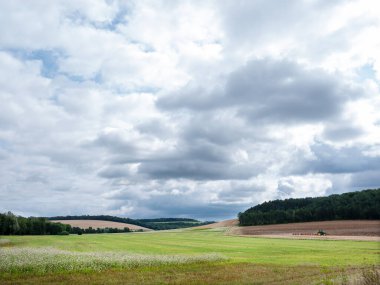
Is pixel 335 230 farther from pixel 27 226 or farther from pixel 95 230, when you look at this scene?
pixel 95 230

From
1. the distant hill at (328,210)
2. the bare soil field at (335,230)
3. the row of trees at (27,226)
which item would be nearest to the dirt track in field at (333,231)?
the bare soil field at (335,230)

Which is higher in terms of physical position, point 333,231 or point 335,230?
point 335,230

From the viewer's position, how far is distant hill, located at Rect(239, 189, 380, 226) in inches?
4732

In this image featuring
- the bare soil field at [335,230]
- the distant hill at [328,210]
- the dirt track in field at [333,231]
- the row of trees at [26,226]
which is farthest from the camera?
the row of trees at [26,226]

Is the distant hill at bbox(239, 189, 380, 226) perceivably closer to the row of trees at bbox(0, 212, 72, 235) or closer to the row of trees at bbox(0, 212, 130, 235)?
the row of trees at bbox(0, 212, 130, 235)

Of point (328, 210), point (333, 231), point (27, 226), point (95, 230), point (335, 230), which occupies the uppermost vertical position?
point (328, 210)

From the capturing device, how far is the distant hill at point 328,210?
120 meters

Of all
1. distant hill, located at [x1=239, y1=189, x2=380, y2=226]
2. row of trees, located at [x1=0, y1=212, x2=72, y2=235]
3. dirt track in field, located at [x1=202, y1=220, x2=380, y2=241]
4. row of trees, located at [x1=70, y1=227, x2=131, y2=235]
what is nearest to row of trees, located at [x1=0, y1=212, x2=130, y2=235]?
row of trees, located at [x1=0, y1=212, x2=72, y2=235]

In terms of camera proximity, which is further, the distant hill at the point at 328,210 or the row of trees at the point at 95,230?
the row of trees at the point at 95,230

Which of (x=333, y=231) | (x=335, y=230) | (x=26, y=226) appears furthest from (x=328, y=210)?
(x=26, y=226)

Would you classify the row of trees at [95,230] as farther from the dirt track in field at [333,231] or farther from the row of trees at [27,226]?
the dirt track in field at [333,231]

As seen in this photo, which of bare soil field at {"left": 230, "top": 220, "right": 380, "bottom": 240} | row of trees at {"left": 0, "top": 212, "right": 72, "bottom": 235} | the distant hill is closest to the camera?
bare soil field at {"left": 230, "top": 220, "right": 380, "bottom": 240}

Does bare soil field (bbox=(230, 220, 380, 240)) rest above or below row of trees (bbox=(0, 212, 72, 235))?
below

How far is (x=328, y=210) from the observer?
438ft
